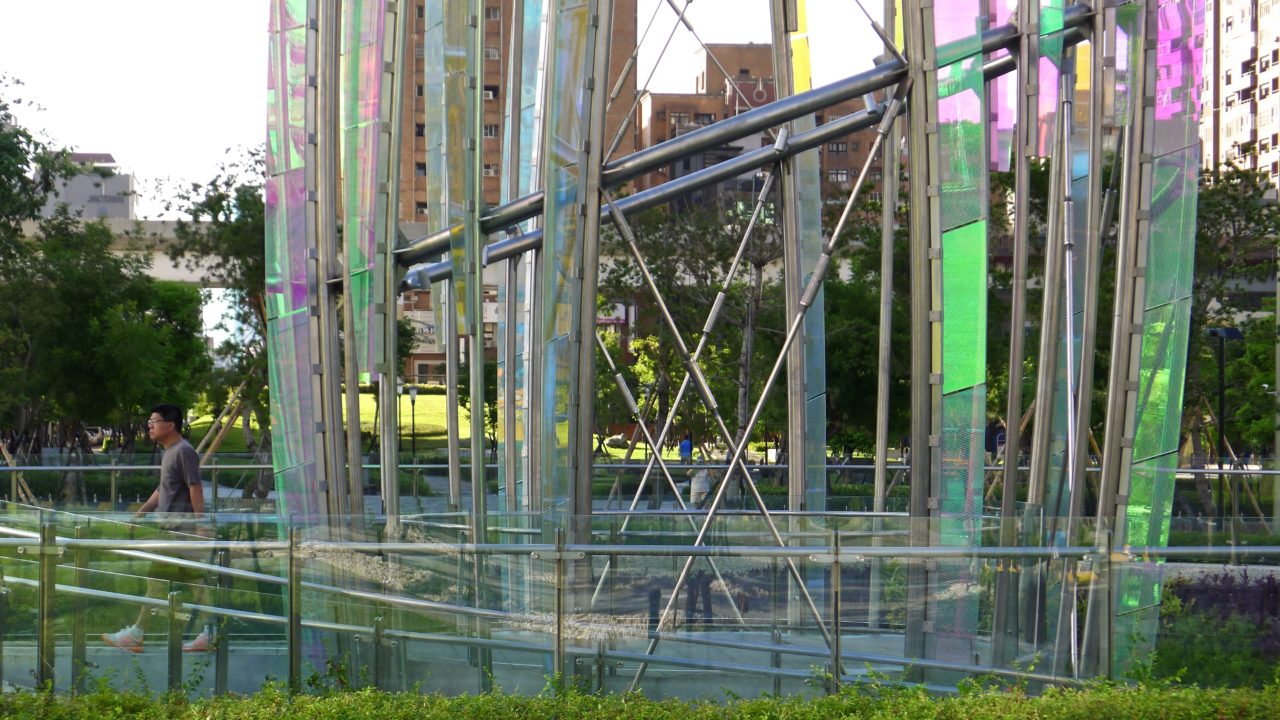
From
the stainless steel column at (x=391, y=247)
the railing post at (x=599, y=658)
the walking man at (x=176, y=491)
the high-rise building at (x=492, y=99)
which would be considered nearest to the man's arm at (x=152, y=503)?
the walking man at (x=176, y=491)

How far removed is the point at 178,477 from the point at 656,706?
13.6 ft

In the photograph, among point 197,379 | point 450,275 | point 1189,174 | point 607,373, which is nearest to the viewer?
point 1189,174

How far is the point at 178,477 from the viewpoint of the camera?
9.61 m

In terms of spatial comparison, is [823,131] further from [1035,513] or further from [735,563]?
[735,563]

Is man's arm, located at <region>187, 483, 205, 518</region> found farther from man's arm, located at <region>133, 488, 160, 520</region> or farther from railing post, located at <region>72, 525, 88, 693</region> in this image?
railing post, located at <region>72, 525, 88, 693</region>

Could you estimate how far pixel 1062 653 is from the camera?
8.20 metres

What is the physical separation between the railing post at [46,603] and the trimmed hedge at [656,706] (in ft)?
1.35

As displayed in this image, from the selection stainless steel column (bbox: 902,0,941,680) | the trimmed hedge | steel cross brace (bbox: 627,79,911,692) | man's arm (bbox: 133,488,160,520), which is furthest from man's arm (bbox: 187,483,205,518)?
stainless steel column (bbox: 902,0,941,680)

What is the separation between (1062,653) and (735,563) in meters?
2.00

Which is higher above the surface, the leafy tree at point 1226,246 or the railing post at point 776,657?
the leafy tree at point 1226,246

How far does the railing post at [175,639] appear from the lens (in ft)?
25.4

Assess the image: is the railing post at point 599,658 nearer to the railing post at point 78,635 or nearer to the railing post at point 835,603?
the railing post at point 835,603

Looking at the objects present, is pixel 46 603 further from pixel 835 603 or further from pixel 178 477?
pixel 835 603

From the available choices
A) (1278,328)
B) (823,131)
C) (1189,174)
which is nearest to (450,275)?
(823,131)
